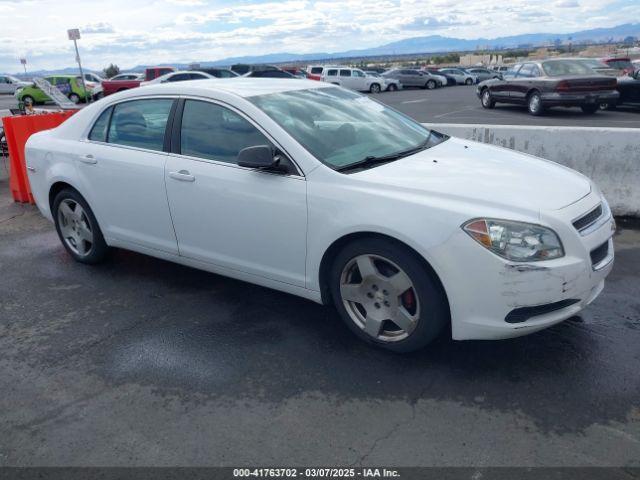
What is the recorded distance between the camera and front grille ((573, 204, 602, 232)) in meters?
3.13

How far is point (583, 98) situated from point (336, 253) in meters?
14.3

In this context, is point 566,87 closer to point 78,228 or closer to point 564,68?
Answer: point 564,68

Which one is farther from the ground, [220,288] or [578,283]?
[578,283]

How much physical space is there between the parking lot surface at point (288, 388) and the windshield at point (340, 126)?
1181 millimetres

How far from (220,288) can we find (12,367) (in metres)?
1.58

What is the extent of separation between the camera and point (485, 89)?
19.8 m

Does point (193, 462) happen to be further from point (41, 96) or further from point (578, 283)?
point (41, 96)

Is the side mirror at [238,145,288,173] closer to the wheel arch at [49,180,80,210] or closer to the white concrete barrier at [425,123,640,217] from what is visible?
the wheel arch at [49,180,80,210]

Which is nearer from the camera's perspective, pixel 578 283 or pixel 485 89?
pixel 578 283

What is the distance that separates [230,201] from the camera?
151 inches

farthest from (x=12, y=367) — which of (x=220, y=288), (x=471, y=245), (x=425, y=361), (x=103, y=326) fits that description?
(x=471, y=245)

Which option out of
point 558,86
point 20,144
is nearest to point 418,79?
point 558,86

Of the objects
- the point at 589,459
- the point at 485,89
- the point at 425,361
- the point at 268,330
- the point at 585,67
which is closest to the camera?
the point at 589,459

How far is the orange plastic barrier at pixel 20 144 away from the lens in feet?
25.2
